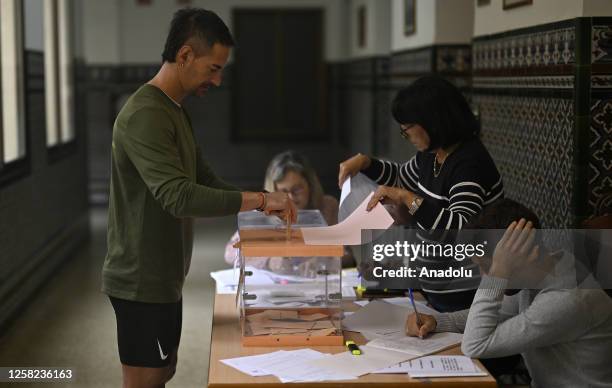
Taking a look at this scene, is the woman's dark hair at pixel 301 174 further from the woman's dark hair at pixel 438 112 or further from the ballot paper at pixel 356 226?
the ballot paper at pixel 356 226

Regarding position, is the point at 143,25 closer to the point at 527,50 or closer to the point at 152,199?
the point at 527,50

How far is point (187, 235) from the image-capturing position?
293 centimetres

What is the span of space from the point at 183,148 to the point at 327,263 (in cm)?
67

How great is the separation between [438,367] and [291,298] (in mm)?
671

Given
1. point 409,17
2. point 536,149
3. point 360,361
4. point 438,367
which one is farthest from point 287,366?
point 409,17

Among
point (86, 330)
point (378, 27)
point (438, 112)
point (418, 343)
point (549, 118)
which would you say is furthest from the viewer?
point (378, 27)

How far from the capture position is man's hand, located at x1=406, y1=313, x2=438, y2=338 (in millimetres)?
2910

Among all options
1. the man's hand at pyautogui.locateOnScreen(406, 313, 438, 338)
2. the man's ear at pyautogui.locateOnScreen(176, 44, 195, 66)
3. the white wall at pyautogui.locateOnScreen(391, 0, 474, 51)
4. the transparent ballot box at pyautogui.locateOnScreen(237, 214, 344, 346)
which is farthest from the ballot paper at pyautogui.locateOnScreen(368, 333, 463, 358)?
the white wall at pyautogui.locateOnScreen(391, 0, 474, 51)

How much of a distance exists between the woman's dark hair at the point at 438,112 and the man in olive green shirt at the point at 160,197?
2.24 ft

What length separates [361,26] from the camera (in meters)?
11.2

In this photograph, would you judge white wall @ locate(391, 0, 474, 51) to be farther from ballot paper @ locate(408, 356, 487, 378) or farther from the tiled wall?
ballot paper @ locate(408, 356, 487, 378)

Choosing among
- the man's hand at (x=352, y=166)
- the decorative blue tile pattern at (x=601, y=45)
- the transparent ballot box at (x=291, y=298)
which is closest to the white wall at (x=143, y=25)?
the man's hand at (x=352, y=166)

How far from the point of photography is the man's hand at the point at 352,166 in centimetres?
368

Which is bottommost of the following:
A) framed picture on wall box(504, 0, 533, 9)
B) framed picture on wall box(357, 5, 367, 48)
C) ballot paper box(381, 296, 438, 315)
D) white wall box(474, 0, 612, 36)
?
ballot paper box(381, 296, 438, 315)
